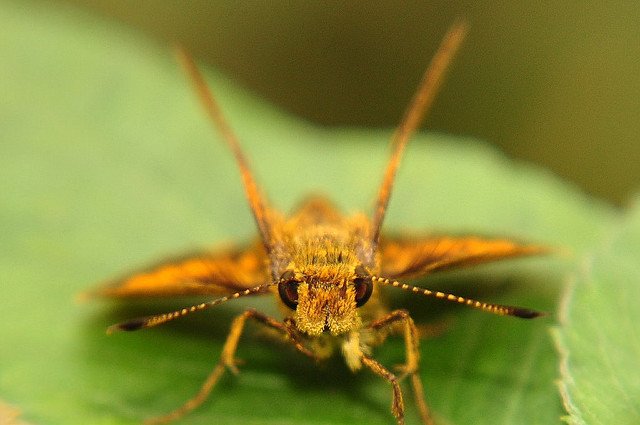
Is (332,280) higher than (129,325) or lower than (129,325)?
higher

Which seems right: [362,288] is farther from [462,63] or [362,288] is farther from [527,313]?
[462,63]

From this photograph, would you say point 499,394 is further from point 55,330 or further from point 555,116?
point 555,116

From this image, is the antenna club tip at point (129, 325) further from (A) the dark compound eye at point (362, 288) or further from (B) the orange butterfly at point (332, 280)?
(A) the dark compound eye at point (362, 288)

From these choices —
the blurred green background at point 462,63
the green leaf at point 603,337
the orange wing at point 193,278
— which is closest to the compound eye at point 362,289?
the orange wing at point 193,278

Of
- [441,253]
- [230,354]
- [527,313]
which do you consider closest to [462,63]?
[441,253]

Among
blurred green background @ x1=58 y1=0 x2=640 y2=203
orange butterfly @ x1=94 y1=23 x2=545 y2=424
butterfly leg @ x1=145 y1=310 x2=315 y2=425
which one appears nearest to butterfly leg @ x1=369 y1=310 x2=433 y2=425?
orange butterfly @ x1=94 y1=23 x2=545 y2=424

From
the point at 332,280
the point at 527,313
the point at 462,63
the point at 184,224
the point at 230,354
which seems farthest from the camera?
the point at 462,63
